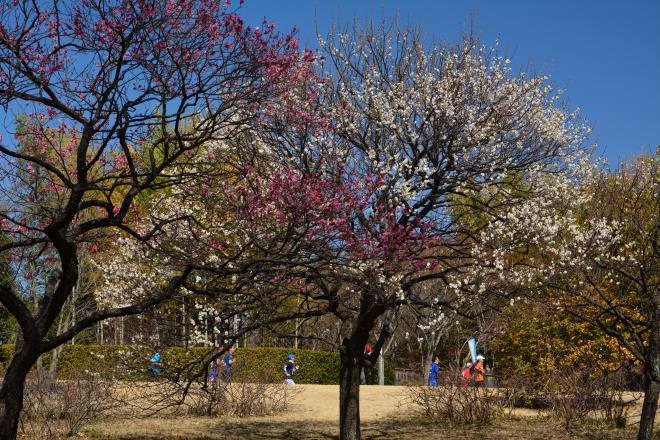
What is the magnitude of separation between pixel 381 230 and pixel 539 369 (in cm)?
1001

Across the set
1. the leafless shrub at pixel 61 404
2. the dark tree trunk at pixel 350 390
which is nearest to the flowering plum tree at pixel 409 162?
the dark tree trunk at pixel 350 390

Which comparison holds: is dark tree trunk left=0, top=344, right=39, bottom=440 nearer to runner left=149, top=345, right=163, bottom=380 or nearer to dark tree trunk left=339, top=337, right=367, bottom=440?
runner left=149, top=345, right=163, bottom=380

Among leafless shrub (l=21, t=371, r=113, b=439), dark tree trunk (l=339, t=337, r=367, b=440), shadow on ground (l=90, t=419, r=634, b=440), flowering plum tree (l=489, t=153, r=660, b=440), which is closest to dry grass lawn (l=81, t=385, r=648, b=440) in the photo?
shadow on ground (l=90, t=419, r=634, b=440)

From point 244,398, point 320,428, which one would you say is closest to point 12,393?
point 320,428

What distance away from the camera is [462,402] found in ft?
49.9

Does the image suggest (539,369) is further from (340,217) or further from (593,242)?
(340,217)

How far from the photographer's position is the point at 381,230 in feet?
35.2

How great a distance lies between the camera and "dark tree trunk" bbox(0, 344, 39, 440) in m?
8.21

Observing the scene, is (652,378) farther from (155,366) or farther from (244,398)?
(244,398)

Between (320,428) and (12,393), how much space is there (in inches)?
305

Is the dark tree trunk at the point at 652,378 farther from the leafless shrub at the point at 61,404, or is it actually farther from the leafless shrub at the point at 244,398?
the leafless shrub at the point at 244,398

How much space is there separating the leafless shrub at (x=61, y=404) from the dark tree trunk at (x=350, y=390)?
12.8 feet

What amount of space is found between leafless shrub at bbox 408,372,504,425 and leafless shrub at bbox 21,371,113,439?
6.51 metres

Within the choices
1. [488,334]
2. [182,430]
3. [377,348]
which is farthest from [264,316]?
[488,334]
